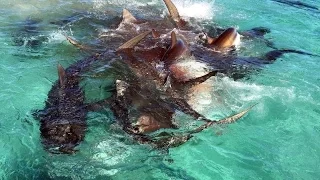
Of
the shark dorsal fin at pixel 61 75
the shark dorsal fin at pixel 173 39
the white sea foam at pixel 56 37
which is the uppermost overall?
the shark dorsal fin at pixel 173 39

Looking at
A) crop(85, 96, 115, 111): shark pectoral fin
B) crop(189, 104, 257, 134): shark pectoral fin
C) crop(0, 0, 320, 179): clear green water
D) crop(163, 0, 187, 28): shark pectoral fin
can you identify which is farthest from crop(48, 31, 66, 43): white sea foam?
crop(189, 104, 257, 134): shark pectoral fin

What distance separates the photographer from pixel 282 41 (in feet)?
36.1

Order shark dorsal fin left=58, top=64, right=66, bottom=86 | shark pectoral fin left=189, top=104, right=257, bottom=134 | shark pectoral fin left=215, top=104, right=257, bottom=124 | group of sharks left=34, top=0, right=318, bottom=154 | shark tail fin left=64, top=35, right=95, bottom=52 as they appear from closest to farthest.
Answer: group of sharks left=34, top=0, right=318, bottom=154, shark pectoral fin left=189, top=104, right=257, bottom=134, shark pectoral fin left=215, top=104, right=257, bottom=124, shark dorsal fin left=58, top=64, right=66, bottom=86, shark tail fin left=64, top=35, right=95, bottom=52

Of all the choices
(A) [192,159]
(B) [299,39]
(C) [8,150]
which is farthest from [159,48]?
(B) [299,39]

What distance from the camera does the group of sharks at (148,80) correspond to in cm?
595

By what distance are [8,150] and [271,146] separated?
4552 millimetres

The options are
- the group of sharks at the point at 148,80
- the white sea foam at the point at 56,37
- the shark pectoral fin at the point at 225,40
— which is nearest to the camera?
the group of sharks at the point at 148,80

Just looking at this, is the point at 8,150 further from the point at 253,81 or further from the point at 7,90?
the point at 253,81

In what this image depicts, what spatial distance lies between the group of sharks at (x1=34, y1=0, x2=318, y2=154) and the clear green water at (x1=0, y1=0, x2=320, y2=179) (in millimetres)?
221

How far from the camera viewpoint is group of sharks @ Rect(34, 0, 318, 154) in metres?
A: 5.95

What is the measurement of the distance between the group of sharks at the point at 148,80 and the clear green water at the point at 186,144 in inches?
8.7

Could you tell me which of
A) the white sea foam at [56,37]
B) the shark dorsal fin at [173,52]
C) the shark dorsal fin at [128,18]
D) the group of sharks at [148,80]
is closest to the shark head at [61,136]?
the group of sharks at [148,80]

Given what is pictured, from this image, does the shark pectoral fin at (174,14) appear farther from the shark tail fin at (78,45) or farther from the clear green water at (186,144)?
the shark tail fin at (78,45)

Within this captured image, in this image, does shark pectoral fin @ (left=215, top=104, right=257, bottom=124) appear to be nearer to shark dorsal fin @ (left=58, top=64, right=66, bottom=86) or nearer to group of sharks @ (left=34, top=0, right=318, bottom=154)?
group of sharks @ (left=34, top=0, right=318, bottom=154)
